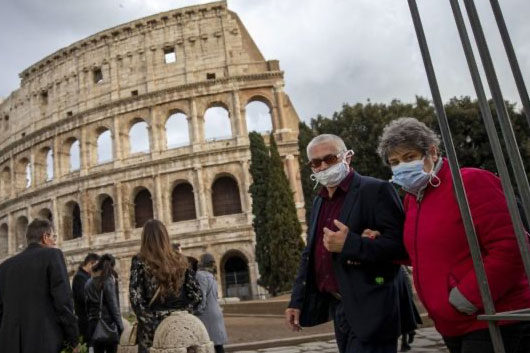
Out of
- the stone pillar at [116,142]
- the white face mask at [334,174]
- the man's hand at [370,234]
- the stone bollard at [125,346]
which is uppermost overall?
the stone pillar at [116,142]

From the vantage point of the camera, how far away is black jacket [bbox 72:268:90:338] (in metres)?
5.92

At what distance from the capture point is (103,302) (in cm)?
552

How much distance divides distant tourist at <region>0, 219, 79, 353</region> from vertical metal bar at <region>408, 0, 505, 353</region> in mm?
3436

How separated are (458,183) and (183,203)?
25.9 m

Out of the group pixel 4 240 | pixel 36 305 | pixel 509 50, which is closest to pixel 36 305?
pixel 36 305

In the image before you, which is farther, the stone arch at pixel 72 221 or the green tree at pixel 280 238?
the stone arch at pixel 72 221

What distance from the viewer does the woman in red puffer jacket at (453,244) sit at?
1.98 metres

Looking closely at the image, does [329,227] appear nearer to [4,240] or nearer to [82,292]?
[82,292]

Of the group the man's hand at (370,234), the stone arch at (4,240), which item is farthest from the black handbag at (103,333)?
the stone arch at (4,240)

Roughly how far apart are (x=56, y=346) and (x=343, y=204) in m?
2.83

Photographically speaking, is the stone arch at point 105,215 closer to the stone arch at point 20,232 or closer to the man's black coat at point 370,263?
the stone arch at point 20,232

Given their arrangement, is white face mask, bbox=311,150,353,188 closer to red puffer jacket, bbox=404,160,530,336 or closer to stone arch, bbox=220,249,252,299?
red puffer jacket, bbox=404,160,530,336

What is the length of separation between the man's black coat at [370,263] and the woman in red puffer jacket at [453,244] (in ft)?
0.51

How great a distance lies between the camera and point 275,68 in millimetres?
27375
